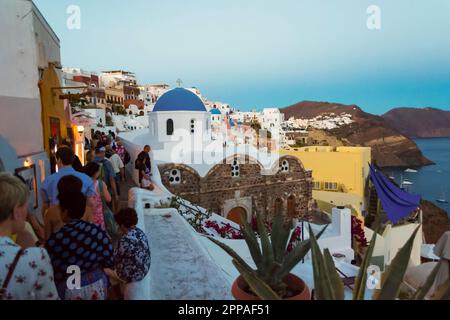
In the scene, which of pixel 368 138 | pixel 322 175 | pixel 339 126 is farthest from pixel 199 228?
pixel 368 138

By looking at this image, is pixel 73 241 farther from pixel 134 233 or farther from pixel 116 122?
pixel 116 122

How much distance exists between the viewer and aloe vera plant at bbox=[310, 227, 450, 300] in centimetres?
160

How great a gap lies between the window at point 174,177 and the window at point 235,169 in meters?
2.62

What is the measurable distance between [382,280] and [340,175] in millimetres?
22452

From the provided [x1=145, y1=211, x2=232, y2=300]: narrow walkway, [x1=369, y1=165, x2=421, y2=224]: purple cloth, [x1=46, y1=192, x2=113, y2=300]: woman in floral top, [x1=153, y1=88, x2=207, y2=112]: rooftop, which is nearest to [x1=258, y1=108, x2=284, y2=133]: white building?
[x1=153, y1=88, x2=207, y2=112]: rooftop

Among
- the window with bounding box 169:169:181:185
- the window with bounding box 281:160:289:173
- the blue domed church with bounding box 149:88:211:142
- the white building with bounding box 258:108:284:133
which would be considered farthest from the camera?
the white building with bounding box 258:108:284:133

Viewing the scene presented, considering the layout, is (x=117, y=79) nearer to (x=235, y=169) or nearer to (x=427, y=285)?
(x=235, y=169)

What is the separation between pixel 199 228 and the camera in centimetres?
669

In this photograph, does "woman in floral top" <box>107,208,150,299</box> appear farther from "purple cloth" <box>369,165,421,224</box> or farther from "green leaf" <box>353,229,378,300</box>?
"purple cloth" <box>369,165,421,224</box>

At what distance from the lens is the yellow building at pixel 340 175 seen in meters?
22.2

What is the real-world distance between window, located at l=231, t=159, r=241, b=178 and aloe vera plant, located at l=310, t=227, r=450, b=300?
13492mm

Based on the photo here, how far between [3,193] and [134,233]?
1283 millimetres

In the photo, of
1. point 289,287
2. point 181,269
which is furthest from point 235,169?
point 289,287

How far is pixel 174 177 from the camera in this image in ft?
46.2
